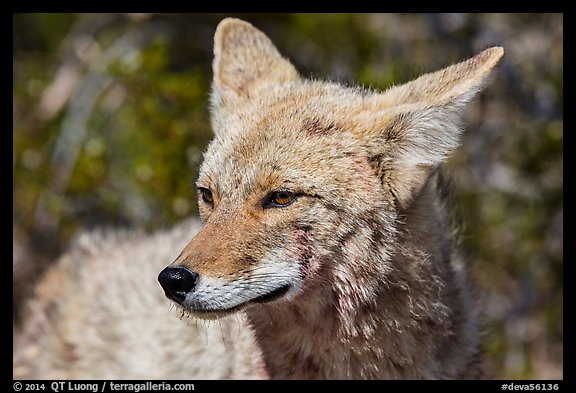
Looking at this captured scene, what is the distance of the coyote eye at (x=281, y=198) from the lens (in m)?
4.16

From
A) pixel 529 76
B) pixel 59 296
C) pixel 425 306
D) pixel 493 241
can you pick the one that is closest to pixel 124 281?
pixel 59 296

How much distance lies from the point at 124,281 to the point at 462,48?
4.08 metres

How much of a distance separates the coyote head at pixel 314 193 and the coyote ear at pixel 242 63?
712mm

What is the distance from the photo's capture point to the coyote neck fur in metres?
4.30

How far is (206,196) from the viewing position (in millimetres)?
4492

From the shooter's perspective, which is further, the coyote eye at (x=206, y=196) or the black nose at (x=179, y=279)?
the coyote eye at (x=206, y=196)

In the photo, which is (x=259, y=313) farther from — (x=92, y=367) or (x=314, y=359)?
(x=92, y=367)

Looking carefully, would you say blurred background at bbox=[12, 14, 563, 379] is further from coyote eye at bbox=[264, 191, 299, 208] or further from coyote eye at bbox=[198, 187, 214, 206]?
coyote eye at bbox=[264, 191, 299, 208]

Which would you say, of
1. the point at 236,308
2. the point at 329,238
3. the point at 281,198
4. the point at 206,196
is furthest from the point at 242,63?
the point at 236,308

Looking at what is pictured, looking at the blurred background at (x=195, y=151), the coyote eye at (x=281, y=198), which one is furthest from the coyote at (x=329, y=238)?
the blurred background at (x=195, y=151)

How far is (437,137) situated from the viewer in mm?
4305

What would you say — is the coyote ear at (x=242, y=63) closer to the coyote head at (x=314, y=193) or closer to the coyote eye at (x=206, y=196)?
the coyote head at (x=314, y=193)

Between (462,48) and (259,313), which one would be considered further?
(462,48)

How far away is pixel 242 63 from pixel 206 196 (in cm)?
133
